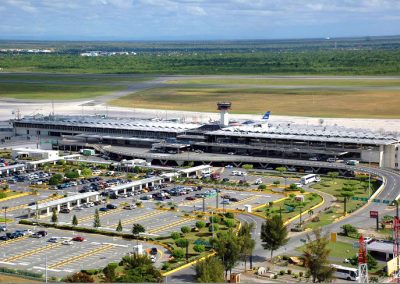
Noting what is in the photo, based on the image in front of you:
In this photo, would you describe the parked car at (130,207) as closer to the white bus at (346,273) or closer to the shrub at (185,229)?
the shrub at (185,229)

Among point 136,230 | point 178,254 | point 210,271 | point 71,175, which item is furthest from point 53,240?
point 71,175

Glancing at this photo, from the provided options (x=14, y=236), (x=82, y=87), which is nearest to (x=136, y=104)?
(x=82, y=87)

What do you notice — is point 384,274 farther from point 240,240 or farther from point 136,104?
point 136,104

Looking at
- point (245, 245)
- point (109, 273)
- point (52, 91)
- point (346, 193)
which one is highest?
point (245, 245)

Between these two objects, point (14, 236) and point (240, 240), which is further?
point (14, 236)

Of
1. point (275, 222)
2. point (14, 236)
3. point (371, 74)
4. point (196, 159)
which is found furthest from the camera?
point (371, 74)

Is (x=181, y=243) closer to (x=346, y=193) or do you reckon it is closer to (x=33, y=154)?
(x=346, y=193)
